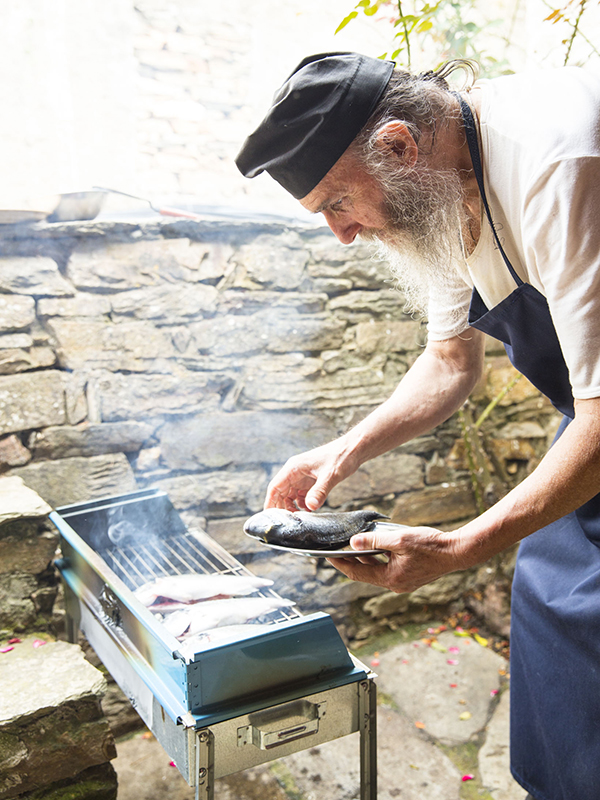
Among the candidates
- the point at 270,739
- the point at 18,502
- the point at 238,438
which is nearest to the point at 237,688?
the point at 270,739

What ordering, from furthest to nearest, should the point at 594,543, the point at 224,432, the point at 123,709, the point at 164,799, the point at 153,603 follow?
1. the point at 224,432
2. the point at 123,709
3. the point at 164,799
4. the point at 153,603
5. the point at 594,543

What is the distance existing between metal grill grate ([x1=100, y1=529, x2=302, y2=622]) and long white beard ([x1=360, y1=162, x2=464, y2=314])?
1.36 metres

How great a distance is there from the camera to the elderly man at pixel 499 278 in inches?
53.6

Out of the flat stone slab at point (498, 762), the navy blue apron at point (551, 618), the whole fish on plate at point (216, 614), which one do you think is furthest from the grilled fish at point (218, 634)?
the flat stone slab at point (498, 762)

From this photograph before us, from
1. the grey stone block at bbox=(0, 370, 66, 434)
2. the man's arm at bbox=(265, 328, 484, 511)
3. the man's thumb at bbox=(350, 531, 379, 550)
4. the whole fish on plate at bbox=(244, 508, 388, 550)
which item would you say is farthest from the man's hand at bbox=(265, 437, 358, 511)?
the grey stone block at bbox=(0, 370, 66, 434)

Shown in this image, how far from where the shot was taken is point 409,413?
217cm

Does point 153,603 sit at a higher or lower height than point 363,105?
lower

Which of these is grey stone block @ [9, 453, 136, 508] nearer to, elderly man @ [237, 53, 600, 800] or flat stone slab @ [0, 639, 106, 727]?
flat stone slab @ [0, 639, 106, 727]

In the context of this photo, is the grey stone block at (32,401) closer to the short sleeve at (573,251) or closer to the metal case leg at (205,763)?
the metal case leg at (205,763)

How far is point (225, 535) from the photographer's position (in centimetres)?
347

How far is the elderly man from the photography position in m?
Result: 1.36

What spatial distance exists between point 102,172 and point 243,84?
1345mm

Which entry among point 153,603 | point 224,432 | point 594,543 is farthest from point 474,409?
point 153,603

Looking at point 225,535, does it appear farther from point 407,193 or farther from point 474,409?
point 407,193
